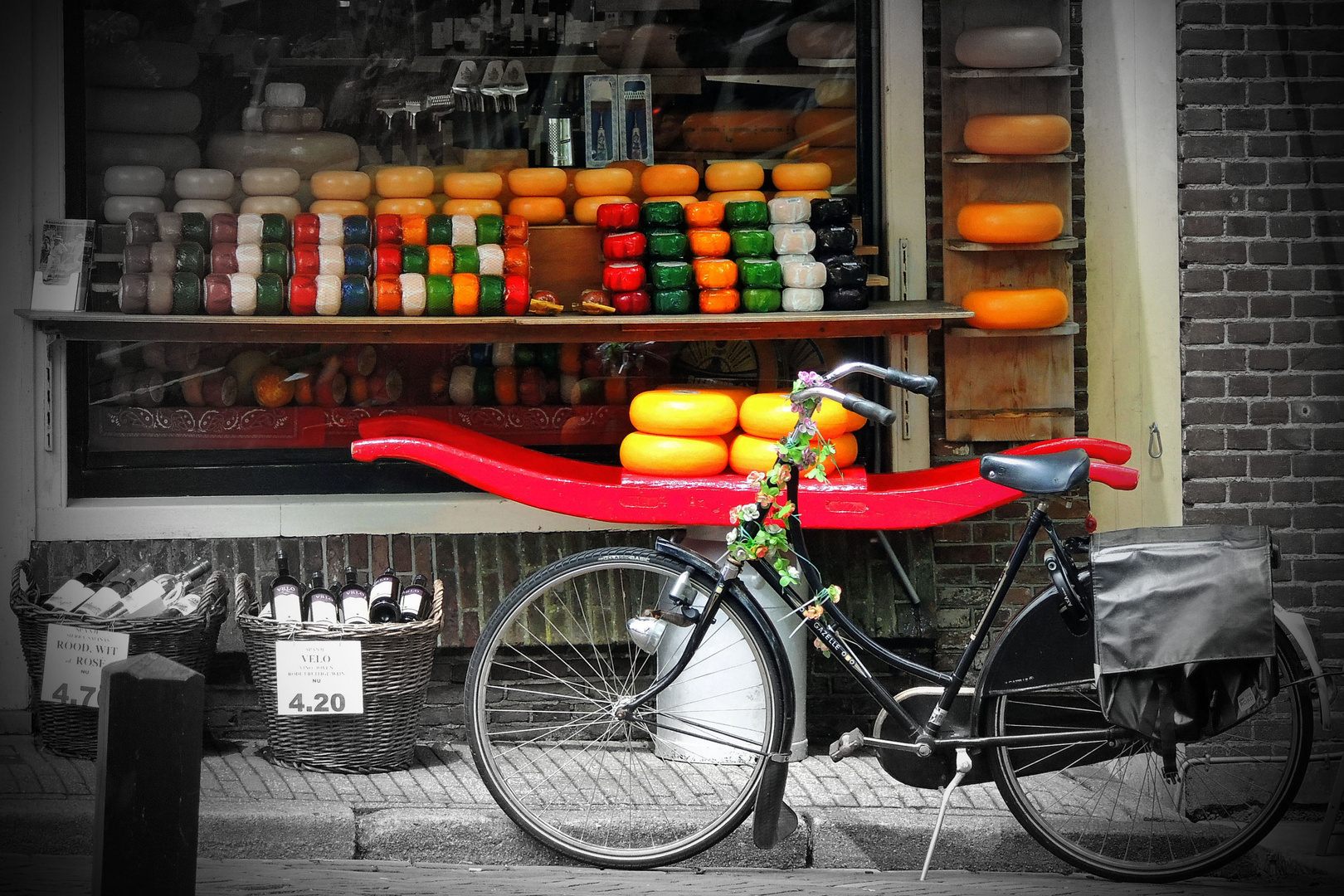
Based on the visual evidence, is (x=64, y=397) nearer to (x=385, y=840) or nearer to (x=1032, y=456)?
(x=385, y=840)

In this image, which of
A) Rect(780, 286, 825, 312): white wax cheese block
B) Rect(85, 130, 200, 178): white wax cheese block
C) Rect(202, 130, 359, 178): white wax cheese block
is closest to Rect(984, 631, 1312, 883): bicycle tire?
Rect(780, 286, 825, 312): white wax cheese block

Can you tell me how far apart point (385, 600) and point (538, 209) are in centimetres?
153

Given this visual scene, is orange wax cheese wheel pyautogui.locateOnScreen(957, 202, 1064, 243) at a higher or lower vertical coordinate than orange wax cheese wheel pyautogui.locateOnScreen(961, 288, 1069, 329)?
higher

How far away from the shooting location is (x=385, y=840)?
4.14 metres

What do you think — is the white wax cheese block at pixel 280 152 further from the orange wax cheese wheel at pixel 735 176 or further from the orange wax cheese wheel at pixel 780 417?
the orange wax cheese wheel at pixel 780 417

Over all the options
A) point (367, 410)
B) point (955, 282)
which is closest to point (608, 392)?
point (367, 410)

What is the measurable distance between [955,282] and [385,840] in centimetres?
274

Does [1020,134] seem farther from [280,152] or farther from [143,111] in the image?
[143,111]

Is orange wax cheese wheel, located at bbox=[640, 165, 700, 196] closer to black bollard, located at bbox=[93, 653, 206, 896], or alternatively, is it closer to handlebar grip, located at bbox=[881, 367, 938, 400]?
handlebar grip, located at bbox=[881, 367, 938, 400]

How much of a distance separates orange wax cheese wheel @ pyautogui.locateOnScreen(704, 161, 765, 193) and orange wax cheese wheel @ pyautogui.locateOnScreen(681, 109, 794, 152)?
0.32m

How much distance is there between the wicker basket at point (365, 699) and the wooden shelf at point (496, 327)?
97 cm

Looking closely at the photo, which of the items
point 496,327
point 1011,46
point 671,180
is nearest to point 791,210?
point 671,180

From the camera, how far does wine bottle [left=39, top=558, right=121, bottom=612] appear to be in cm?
445

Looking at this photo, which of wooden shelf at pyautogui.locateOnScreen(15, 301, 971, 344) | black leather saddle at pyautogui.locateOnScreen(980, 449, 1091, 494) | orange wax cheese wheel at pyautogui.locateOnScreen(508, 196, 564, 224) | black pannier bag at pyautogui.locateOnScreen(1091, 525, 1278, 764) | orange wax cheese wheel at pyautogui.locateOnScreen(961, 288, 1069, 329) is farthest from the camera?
orange wax cheese wheel at pyautogui.locateOnScreen(508, 196, 564, 224)
